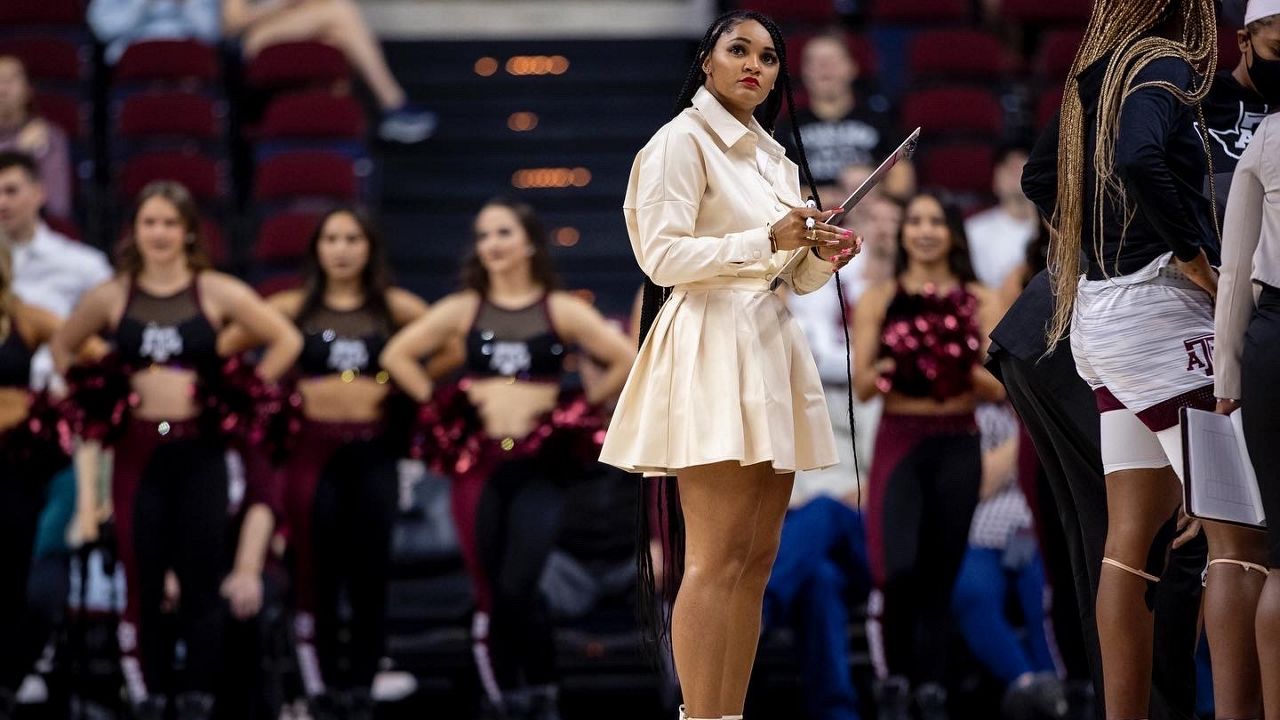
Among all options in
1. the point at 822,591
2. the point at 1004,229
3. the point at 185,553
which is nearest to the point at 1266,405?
the point at 822,591

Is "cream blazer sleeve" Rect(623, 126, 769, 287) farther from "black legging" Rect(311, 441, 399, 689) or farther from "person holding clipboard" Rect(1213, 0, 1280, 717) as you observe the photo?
"black legging" Rect(311, 441, 399, 689)

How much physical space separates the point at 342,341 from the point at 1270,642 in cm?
380

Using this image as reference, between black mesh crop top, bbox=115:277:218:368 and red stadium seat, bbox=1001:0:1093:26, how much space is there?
4970 millimetres

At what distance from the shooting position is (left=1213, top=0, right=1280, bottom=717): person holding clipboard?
10.5 feet

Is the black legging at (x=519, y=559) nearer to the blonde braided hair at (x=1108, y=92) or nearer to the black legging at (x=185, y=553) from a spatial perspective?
the black legging at (x=185, y=553)

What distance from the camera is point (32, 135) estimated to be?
7891 mm

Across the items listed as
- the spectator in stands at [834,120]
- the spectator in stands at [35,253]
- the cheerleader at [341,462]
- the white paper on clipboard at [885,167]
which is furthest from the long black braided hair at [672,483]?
the spectator in stands at [834,120]

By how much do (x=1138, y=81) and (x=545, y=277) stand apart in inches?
122

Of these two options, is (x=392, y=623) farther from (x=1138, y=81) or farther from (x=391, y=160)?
(x=1138, y=81)

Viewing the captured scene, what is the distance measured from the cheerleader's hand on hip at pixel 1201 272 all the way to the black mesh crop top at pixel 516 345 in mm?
2951

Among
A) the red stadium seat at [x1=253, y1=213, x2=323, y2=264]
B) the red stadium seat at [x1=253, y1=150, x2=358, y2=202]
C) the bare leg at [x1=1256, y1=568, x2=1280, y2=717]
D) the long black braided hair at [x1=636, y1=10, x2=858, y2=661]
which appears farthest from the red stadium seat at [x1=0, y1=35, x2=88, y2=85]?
the bare leg at [x1=1256, y1=568, x2=1280, y2=717]

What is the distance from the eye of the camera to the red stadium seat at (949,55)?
8719mm

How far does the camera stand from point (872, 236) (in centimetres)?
662

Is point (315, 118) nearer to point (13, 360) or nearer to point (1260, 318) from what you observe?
point (13, 360)
